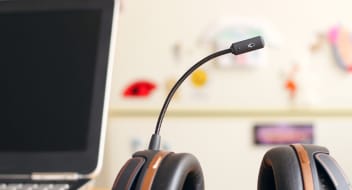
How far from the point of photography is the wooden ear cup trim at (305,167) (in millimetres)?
496

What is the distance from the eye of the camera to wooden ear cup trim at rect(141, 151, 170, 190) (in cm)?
51

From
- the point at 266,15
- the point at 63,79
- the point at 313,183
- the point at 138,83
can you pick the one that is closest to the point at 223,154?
the point at 138,83

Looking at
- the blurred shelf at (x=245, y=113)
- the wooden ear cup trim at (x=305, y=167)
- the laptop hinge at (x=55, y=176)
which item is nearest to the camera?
the wooden ear cup trim at (x=305, y=167)

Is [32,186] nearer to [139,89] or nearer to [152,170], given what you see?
[152,170]

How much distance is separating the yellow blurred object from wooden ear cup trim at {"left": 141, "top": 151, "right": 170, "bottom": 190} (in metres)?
1.10

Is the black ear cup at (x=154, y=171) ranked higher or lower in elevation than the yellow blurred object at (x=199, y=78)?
lower

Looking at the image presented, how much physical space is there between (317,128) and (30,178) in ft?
3.88

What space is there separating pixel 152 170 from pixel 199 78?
1149 millimetres

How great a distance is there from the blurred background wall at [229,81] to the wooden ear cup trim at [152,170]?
107 cm

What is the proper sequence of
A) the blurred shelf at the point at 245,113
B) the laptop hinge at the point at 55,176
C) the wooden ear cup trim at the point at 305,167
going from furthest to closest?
the blurred shelf at the point at 245,113
the laptop hinge at the point at 55,176
the wooden ear cup trim at the point at 305,167

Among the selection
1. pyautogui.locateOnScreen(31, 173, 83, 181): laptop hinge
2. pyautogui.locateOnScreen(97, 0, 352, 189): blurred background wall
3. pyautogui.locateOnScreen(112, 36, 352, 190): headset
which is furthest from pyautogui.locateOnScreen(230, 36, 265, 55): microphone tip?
pyautogui.locateOnScreen(97, 0, 352, 189): blurred background wall

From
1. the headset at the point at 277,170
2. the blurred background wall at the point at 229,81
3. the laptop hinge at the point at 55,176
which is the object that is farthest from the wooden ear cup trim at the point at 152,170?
the blurred background wall at the point at 229,81

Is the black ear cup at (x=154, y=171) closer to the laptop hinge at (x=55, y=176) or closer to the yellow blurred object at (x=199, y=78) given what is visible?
the laptop hinge at (x=55, y=176)

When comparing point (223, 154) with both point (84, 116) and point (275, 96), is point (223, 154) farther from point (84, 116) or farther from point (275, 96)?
point (84, 116)
